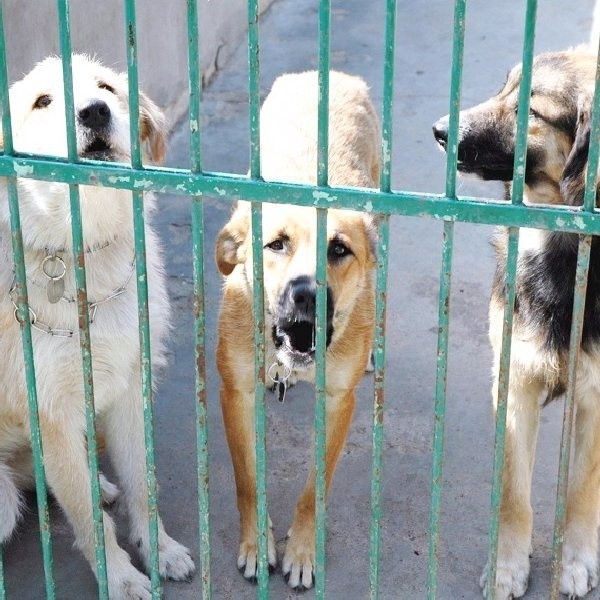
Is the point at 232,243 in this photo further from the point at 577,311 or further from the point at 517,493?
the point at 577,311

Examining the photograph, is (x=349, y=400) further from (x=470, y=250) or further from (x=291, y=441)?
(x=470, y=250)

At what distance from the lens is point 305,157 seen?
4191 mm

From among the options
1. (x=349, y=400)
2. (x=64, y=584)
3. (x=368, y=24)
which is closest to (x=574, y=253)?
(x=349, y=400)

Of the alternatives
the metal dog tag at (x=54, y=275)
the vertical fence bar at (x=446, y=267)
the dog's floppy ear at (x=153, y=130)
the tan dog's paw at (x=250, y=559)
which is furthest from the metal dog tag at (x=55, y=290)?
the vertical fence bar at (x=446, y=267)

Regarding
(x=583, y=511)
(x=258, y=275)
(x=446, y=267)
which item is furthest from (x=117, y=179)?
(x=583, y=511)

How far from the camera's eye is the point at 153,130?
379 centimetres

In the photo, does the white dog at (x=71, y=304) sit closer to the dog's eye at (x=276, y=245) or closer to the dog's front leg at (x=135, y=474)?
the dog's front leg at (x=135, y=474)

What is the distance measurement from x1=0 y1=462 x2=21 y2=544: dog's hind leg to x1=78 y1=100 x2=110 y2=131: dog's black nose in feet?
4.14

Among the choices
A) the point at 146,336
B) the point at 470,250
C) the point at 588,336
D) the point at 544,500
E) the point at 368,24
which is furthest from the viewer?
the point at 368,24

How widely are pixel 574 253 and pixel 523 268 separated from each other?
0.21 metres

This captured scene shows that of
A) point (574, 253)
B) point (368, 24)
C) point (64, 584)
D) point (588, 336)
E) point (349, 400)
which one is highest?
point (368, 24)

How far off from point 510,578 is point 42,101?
90.6 inches

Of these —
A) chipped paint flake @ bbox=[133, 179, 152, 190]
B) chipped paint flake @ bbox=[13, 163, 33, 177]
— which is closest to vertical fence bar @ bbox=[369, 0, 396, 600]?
chipped paint flake @ bbox=[133, 179, 152, 190]

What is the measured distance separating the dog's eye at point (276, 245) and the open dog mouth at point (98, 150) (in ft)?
2.10
